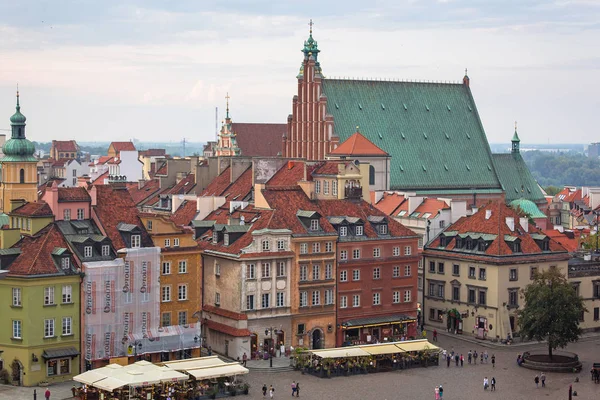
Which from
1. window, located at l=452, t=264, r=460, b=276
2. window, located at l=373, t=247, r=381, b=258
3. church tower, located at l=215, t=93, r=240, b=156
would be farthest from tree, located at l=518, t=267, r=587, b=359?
church tower, located at l=215, t=93, r=240, b=156

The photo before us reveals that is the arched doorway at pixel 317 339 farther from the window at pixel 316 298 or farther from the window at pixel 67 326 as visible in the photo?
the window at pixel 67 326

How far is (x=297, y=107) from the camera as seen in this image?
14288 centimetres

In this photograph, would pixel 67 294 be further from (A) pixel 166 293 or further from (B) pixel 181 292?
(B) pixel 181 292

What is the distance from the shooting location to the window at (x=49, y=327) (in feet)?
278

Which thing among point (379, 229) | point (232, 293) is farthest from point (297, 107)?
point (232, 293)

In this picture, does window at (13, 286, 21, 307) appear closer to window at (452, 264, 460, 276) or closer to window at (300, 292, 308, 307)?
window at (300, 292, 308, 307)

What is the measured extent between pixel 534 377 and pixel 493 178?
213ft

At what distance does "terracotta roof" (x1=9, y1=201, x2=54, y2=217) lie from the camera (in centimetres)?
8850

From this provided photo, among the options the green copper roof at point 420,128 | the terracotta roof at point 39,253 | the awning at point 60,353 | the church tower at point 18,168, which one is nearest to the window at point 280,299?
the awning at point 60,353

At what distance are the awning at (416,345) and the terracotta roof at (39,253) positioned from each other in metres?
26.7

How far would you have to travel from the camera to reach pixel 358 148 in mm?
130875

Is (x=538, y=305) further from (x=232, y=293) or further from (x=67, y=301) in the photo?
(x=67, y=301)

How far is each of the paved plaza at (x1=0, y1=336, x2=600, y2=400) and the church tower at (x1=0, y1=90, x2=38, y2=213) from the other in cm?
1935

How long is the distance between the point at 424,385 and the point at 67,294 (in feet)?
86.7
